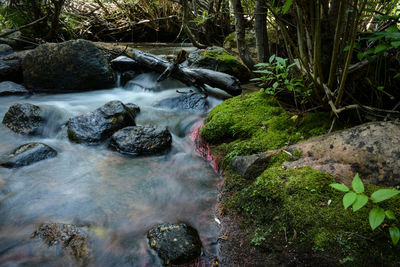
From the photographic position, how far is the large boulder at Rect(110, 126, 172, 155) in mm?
4062

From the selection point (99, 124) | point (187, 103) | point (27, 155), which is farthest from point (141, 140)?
point (187, 103)

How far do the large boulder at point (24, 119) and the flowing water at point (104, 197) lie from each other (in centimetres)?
13

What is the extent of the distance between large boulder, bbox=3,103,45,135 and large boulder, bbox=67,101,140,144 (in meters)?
0.62

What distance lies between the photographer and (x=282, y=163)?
8.59 feet

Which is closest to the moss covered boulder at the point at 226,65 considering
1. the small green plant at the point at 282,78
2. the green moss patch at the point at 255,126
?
the green moss patch at the point at 255,126

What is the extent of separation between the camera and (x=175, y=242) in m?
2.23

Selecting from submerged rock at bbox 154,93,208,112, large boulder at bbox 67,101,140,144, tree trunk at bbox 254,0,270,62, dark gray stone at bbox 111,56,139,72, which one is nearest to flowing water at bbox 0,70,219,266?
large boulder at bbox 67,101,140,144

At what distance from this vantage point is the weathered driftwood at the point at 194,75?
5.43 metres

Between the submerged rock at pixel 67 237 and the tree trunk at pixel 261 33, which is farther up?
the tree trunk at pixel 261 33

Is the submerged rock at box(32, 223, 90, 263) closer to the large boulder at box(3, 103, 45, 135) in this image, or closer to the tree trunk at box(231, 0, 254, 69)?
the large boulder at box(3, 103, 45, 135)

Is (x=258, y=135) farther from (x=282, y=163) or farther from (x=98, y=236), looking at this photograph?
(x=98, y=236)

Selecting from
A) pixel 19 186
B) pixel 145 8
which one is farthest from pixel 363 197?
pixel 145 8

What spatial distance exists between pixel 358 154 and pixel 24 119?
5.10 m

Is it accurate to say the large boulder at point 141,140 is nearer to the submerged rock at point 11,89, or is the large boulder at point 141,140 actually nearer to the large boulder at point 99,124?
the large boulder at point 99,124
